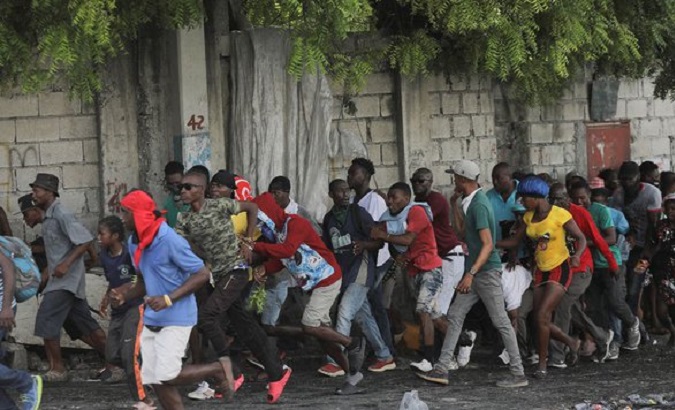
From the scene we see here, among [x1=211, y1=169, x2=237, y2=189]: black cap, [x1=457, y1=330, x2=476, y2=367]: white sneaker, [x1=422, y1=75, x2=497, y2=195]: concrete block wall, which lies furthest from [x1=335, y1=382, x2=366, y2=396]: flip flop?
[x1=422, y1=75, x2=497, y2=195]: concrete block wall

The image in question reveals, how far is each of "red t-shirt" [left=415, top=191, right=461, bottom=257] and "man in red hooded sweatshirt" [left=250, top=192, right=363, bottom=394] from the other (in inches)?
54.1

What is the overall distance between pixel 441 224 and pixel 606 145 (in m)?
5.68

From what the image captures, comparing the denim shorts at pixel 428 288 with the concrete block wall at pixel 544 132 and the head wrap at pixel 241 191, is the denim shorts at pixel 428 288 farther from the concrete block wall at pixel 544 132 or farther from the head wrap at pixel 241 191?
the concrete block wall at pixel 544 132

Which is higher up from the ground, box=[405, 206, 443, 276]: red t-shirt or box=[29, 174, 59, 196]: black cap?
box=[29, 174, 59, 196]: black cap

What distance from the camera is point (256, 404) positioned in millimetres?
11281

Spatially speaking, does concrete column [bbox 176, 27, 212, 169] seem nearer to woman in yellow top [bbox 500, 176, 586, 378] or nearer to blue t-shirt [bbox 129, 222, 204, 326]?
woman in yellow top [bbox 500, 176, 586, 378]

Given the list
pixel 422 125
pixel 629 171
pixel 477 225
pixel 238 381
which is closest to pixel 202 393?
pixel 238 381

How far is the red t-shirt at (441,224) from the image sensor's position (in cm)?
1286

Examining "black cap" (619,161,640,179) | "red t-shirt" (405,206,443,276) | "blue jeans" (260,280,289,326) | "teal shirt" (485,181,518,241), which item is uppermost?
"black cap" (619,161,640,179)

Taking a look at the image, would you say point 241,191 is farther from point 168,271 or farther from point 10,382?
point 10,382

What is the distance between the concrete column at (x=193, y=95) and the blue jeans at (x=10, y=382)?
13.1 ft

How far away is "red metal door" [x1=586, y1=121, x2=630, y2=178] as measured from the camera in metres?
17.8

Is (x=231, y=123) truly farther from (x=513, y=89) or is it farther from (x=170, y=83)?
(x=513, y=89)

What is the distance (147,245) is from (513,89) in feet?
25.9
